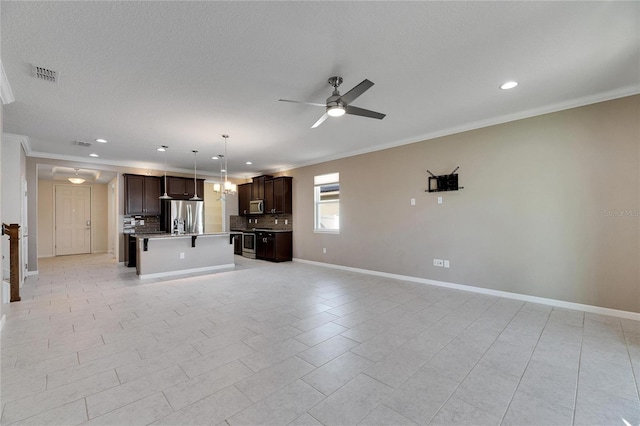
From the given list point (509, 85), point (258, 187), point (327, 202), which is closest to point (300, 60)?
point (509, 85)

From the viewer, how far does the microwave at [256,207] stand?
8.35 meters

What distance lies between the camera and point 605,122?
336cm

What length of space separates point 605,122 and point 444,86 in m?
2.15

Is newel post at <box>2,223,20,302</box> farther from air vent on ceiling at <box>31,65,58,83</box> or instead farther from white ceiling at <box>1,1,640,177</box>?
air vent on ceiling at <box>31,65,58,83</box>

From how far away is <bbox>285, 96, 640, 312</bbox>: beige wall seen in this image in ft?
10.8

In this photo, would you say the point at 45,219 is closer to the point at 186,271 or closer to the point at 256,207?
the point at 186,271

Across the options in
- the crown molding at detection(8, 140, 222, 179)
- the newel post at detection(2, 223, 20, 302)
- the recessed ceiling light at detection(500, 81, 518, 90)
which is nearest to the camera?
the recessed ceiling light at detection(500, 81, 518, 90)

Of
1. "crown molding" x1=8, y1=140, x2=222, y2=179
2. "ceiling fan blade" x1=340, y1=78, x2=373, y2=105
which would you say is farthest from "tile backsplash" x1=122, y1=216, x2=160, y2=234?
"ceiling fan blade" x1=340, y1=78, x2=373, y2=105

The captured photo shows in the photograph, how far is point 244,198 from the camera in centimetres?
921

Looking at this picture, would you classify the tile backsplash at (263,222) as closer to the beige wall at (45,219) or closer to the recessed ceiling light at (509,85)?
the beige wall at (45,219)

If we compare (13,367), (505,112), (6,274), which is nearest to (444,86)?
(505,112)

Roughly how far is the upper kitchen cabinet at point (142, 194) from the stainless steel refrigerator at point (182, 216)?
28 centimetres

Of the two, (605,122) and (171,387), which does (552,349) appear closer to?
(605,122)

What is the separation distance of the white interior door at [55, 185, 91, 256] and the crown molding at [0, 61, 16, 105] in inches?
292
